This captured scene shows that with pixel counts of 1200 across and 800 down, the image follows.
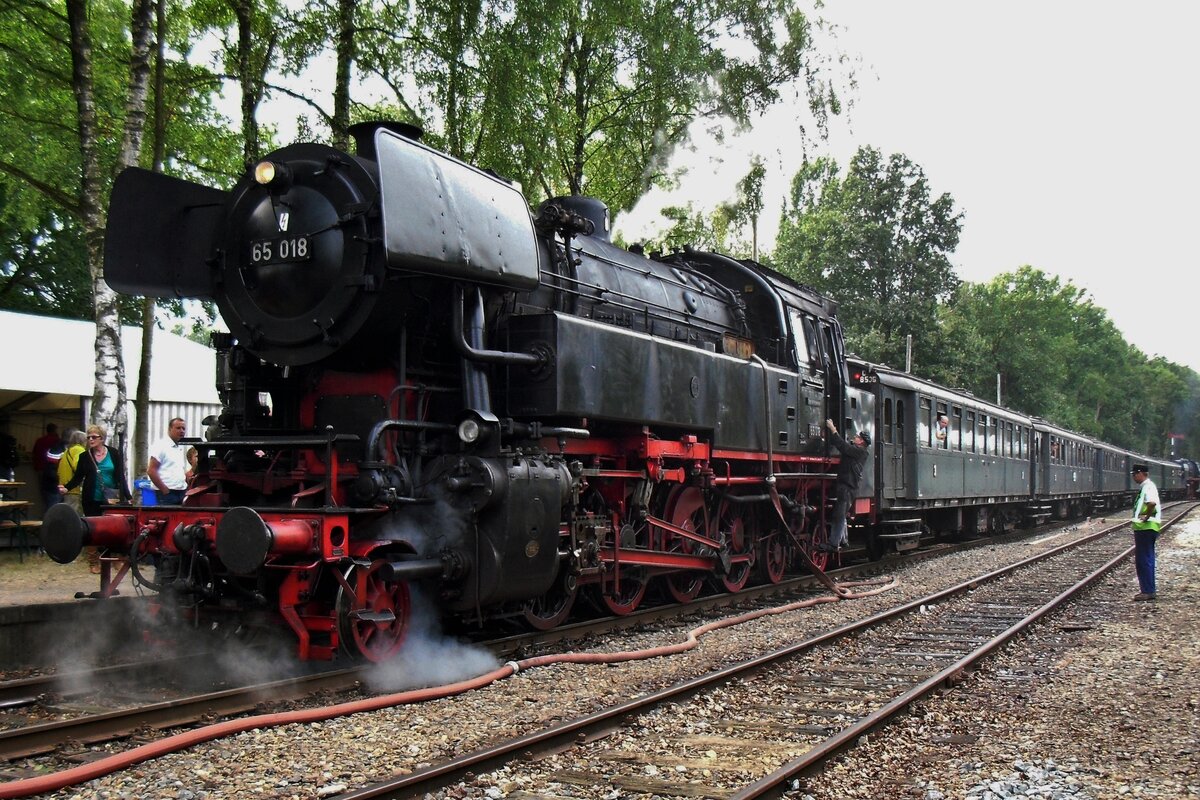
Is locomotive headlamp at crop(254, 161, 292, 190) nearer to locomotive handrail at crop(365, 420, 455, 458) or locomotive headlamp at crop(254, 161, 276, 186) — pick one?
locomotive headlamp at crop(254, 161, 276, 186)

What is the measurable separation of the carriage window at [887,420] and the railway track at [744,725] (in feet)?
18.6

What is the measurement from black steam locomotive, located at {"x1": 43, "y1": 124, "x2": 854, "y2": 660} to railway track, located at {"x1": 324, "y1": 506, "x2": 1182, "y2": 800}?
4.74 feet

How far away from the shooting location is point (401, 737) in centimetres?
483

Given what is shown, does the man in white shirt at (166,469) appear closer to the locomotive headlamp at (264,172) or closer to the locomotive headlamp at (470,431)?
the locomotive headlamp at (264,172)

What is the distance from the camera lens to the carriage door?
46.6ft

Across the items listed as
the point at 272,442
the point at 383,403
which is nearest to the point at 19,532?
the point at 272,442

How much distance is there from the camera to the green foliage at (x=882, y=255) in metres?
37.0

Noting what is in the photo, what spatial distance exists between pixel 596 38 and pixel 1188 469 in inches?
2253

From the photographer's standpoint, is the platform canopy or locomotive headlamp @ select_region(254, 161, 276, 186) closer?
locomotive headlamp @ select_region(254, 161, 276, 186)

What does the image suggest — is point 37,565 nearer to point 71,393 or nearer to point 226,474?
point 71,393

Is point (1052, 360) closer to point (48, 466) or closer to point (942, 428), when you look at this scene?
point (942, 428)

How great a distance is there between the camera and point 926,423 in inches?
642

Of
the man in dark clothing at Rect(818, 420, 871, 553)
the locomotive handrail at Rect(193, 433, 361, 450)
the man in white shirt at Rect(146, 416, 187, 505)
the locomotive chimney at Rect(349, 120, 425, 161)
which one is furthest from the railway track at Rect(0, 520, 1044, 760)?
the man in dark clothing at Rect(818, 420, 871, 553)

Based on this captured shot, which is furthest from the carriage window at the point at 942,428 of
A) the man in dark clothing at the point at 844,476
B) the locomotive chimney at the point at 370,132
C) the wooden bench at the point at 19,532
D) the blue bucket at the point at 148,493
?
the wooden bench at the point at 19,532
